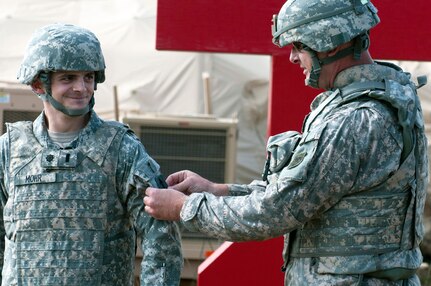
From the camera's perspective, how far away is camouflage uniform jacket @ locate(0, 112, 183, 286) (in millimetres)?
5043

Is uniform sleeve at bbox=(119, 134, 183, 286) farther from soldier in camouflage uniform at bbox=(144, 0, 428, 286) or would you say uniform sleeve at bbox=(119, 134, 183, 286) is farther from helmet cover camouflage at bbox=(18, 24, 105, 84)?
helmet cover camouflage at bbox=(18, 24, 105, 84)

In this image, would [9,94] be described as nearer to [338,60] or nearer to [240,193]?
[240,193]

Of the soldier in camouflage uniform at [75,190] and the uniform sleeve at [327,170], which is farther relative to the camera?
the soldier in camouflage uniform at [75,190]

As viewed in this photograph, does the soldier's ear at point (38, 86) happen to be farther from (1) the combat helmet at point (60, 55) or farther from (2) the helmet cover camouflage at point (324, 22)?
(2) the helmet cover camouflage at point (324, 22)

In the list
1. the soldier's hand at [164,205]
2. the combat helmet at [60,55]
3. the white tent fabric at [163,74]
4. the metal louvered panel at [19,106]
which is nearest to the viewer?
the soldier's hand at [164,205]

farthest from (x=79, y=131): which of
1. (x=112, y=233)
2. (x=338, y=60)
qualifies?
(x=338, y=60)

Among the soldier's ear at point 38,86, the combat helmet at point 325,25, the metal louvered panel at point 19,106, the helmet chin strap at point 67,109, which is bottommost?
the metal louvered panel at point 19,106

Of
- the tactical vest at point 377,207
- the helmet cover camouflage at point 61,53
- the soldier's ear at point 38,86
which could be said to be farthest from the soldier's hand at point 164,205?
the soldier's ear at point 38,86

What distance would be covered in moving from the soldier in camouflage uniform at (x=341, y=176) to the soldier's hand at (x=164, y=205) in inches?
1.2

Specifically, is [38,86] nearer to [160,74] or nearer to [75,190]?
[75,190]

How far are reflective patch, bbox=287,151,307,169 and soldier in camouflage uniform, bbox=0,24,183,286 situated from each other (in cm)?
72

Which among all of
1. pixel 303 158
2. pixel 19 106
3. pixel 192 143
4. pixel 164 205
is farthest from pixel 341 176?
pixel 192 143

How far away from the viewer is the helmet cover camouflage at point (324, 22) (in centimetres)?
465

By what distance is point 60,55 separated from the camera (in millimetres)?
5129
